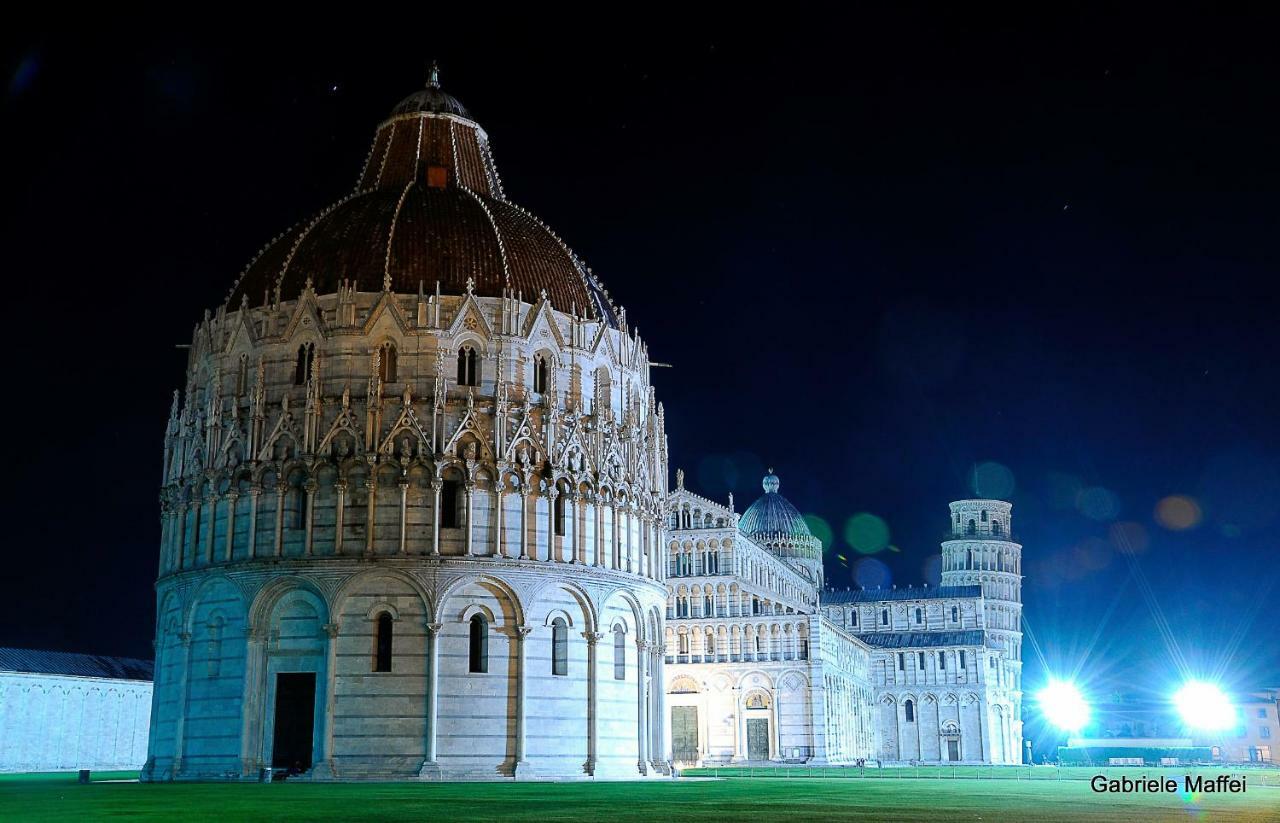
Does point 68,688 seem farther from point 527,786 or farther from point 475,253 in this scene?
point 527,786

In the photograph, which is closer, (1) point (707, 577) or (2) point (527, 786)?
(2) point (527, 786)

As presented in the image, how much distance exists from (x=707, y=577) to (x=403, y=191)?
54.6 metres

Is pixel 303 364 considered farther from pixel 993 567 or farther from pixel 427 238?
pixel 993 567

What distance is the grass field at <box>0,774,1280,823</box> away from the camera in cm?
2738

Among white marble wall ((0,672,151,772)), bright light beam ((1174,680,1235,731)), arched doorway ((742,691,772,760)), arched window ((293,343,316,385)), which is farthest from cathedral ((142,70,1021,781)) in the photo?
bright light beam ((1174,680,1235,731))

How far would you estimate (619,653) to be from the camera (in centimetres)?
5828

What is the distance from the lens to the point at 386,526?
5353 cm

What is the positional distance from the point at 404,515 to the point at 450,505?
207 cm

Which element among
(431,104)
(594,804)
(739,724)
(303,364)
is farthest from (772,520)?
(594,804)

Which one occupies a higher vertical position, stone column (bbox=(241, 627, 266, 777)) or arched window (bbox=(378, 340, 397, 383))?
arched window (bbox=(378, 340, 397, 383))

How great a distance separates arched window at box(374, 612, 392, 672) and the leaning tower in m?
109

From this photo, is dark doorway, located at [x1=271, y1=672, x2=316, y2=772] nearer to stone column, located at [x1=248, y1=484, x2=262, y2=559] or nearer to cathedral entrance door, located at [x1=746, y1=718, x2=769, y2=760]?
stone column, located at [x1=248, y1=484, x2=262, y2=559]

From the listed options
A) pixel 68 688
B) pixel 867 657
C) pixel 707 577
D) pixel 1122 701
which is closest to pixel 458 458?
pixel 68 688

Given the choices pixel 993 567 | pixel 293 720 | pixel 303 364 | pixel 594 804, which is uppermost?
pixel 993 567
